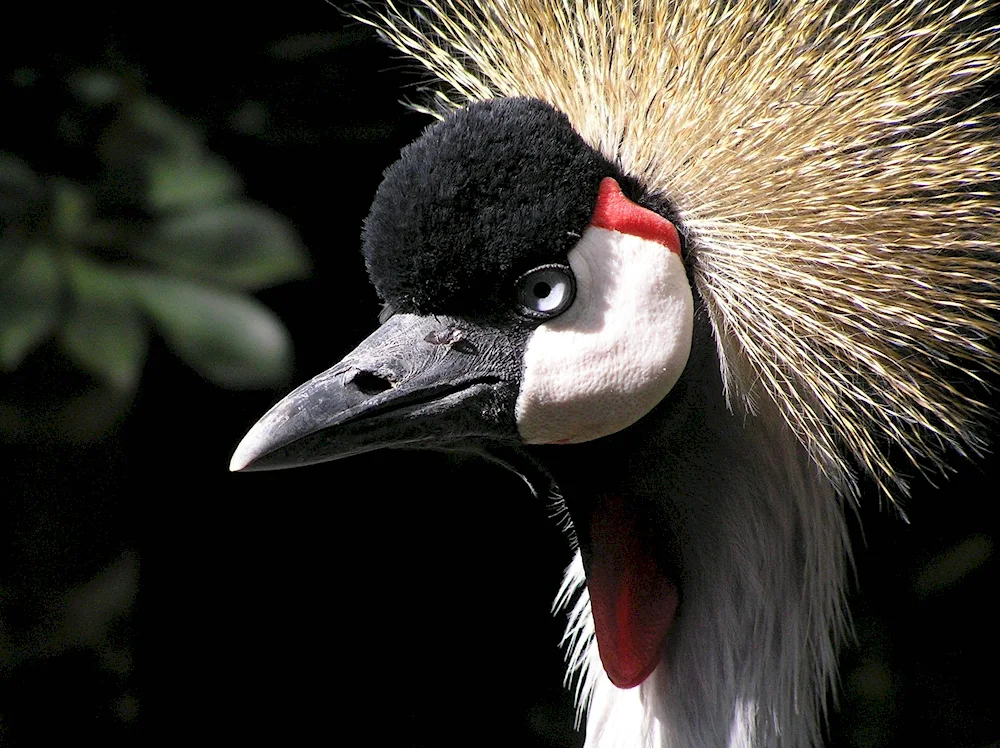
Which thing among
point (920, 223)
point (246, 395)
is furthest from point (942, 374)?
point (246, 395)

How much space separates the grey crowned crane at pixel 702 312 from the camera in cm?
85

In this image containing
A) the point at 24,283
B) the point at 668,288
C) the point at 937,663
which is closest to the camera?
the point at 668,288

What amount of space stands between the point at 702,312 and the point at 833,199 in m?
0.13

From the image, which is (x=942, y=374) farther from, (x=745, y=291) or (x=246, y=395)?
(x=246, y=395)

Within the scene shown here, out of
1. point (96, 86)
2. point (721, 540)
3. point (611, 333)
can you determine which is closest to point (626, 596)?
point (721, 540)

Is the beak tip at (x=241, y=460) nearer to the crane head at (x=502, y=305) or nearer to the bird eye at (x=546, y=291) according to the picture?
the crane head at (x=502, y=305)

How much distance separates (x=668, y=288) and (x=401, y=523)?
3.95ft

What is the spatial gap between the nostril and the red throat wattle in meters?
0.20

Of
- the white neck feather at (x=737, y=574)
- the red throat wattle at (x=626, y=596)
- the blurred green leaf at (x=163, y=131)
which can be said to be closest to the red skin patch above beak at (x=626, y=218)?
the white neck feather at (x=737, y=574)

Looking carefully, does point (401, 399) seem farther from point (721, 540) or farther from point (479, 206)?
point (721, 540)

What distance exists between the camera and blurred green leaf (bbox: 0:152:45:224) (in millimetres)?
1411

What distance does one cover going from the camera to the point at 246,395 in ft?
6.07

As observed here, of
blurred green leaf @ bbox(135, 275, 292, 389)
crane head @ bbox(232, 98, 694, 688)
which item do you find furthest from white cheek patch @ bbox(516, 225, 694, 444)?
blurred green leaf @ bbox(135, 275, 292, 389)

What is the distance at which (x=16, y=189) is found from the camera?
1438 millimetres
